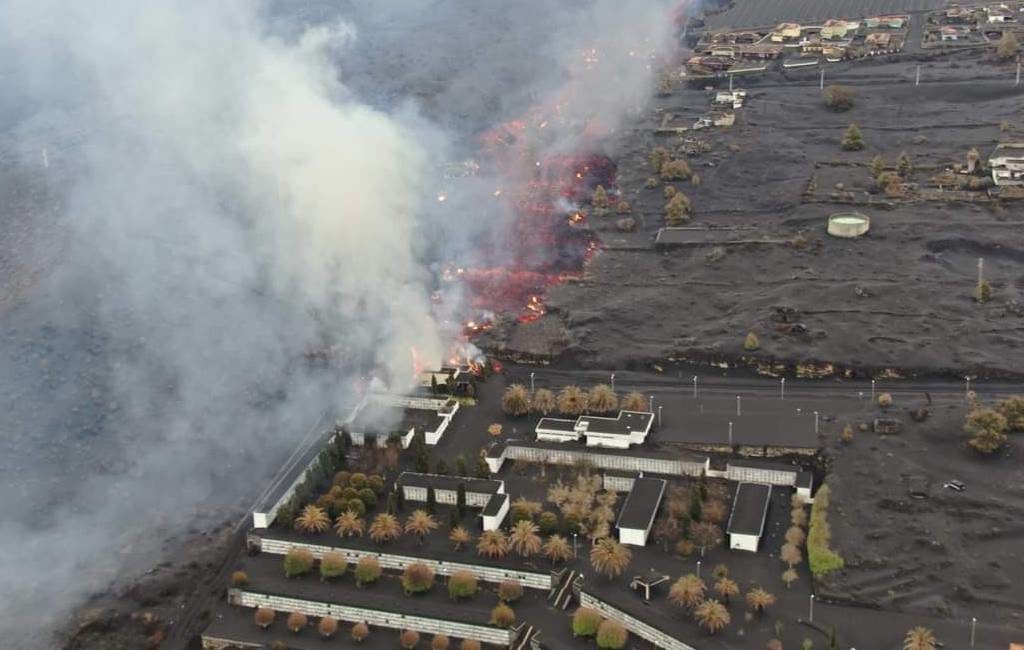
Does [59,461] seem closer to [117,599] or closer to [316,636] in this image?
[117,599]

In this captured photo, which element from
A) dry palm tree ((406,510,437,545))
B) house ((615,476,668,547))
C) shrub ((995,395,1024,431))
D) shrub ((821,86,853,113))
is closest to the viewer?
house ((615,476,668,547))

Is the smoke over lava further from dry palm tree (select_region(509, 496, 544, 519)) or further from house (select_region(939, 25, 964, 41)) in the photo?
house (select_region(939, 25, 964, 41))

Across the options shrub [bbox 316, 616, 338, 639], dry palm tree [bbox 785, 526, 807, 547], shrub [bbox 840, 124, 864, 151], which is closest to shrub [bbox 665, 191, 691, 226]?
shrub [bbox 840, 124, 864, 151]

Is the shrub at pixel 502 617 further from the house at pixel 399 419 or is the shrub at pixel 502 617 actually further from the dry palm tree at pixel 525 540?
the house at pixel 399 419

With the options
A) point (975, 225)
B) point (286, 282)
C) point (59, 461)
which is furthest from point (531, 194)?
point (59, 461)

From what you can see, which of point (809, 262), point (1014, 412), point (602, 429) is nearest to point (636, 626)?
point (602, 429)

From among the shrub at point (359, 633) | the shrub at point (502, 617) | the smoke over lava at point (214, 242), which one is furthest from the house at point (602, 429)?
the shrub at point (359, 633)

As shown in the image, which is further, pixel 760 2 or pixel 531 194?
pixel 760 2
